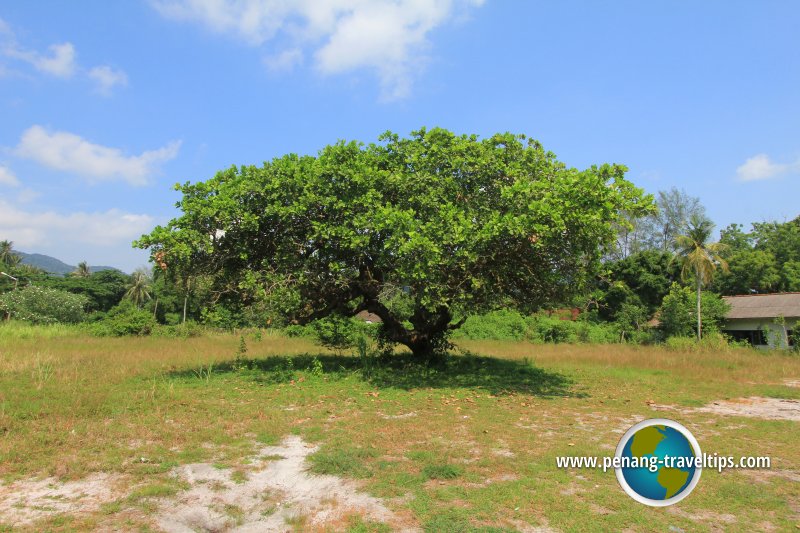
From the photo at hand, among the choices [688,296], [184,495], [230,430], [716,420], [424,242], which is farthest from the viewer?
[688,296]

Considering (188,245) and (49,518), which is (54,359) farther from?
(49,518)

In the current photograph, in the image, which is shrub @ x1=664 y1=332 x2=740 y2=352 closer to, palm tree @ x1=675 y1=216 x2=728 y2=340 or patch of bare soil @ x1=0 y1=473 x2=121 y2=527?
palm tree @ x1=675 y1=216 x2=728 y2=340

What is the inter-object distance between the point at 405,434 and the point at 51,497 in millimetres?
4483

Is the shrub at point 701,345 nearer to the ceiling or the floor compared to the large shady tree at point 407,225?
nearer to the floor

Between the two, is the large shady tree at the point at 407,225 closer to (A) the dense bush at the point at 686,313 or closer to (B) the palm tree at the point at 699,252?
(B) the palm tree at the point at 699,252

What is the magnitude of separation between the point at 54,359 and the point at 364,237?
11.9 metres

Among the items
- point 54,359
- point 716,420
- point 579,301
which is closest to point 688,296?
point 579,301

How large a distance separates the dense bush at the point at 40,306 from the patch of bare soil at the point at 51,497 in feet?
125

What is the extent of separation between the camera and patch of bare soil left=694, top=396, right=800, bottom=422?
9656 mm

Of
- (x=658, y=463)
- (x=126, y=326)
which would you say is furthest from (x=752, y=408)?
(x=126, y=326)

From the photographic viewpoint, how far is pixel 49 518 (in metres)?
4.58

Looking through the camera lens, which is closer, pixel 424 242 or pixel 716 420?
pixel 716 420

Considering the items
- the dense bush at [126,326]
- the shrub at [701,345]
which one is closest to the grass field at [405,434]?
the shrub at [701,345]

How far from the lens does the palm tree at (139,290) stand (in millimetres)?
63875
